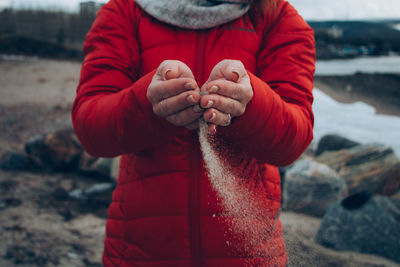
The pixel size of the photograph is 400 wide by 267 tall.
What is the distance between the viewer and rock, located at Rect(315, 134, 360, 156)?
373 cm

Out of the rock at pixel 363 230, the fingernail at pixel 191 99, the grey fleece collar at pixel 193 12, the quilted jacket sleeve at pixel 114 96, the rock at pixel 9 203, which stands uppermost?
the grey fleece collar at pixel 193 12

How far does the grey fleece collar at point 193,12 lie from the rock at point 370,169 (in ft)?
8.44

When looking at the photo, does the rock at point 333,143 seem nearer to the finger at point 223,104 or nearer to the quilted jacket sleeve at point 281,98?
the quilted jacket sleeve at point 281,98

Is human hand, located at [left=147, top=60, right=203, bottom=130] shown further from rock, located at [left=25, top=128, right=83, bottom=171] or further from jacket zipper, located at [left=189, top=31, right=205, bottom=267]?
rock, located at [left=25, top=128, right=83, bottom=171]

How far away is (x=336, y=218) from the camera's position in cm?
244

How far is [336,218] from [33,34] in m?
11.4

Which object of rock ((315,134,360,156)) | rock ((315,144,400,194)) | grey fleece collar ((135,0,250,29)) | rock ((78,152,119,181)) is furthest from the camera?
rock ((315,134,360,156))

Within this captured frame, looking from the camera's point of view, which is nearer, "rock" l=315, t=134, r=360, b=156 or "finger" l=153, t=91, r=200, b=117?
"finger" l=153, t=91, r=200, b=117

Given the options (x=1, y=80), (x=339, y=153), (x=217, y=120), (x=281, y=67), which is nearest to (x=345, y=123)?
(x=339, y=153)

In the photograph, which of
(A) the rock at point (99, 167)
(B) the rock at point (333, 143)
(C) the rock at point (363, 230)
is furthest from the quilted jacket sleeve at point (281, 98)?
(B) the rock at point (333, 143)

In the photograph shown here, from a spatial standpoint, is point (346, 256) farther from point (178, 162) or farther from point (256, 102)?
point (256, 102)

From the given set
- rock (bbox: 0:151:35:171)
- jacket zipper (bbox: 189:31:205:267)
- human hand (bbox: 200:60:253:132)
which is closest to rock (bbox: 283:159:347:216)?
jacket zipper (bbox: 189:31:205:267)

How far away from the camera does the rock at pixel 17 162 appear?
3768 mm

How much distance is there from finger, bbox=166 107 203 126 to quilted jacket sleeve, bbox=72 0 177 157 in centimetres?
9
